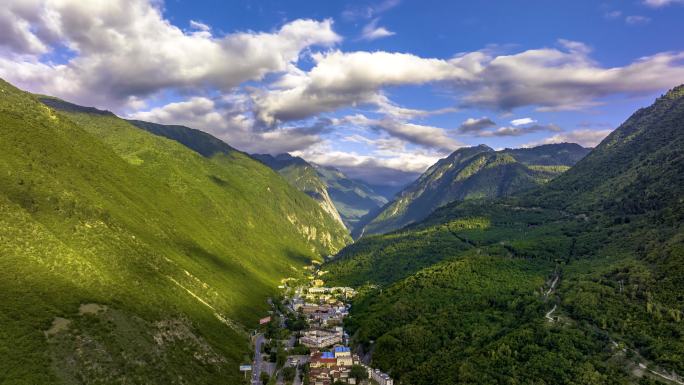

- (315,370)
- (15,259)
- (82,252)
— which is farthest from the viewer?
(315,370)

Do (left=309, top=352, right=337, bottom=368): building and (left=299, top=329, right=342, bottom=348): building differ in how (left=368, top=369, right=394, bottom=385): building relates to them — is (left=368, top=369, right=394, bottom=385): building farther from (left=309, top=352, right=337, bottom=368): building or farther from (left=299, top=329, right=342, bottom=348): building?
(left=299, top=329, right=342, bottom=348): building

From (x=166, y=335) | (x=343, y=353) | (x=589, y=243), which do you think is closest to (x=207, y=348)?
(x=166, y=335)

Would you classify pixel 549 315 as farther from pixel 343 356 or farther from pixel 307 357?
pixel 307 357

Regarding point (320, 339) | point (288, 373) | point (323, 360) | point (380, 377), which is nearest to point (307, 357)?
point (320, 339)

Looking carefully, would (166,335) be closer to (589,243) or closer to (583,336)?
(583,336)

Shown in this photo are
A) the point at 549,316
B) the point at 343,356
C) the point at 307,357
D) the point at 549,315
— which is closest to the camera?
the point at 549,316

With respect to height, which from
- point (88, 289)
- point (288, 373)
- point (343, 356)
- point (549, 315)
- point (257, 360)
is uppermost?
point (88, 289)

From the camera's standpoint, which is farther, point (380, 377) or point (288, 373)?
point (288, 373)

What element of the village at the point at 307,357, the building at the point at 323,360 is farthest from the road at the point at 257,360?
the building at the point at 323,360

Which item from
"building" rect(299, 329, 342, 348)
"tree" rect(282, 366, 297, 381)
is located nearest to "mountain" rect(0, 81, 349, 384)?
"tree" rect(282, 366, 297, 381)
